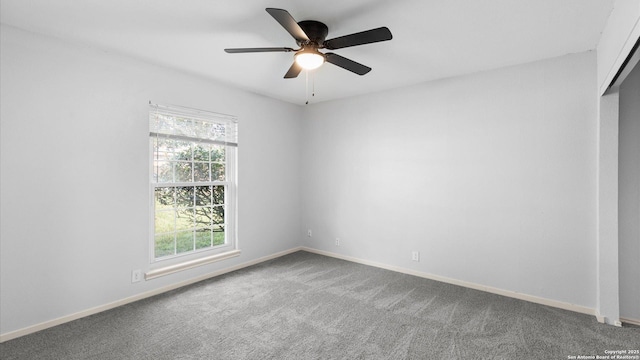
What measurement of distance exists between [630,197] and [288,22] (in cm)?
339

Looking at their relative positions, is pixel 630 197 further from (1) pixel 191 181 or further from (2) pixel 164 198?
(2) pixel 164 198

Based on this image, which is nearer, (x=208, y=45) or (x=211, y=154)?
(x=208, y=45)

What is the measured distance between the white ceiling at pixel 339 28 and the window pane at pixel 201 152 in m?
0.95

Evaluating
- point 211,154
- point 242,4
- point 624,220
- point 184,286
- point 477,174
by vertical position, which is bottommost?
point 184,286

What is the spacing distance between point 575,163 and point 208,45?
12.4 ft

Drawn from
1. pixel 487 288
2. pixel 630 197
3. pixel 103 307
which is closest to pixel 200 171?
pixel 103 307

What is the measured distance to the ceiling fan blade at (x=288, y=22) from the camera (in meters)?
1.79

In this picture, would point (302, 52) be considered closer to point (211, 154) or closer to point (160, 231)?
point (211, 154)

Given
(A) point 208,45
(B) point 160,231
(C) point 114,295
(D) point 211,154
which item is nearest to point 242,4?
(A) point 208,45

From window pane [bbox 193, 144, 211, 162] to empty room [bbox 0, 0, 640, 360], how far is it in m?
0.07

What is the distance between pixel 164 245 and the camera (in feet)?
11.5

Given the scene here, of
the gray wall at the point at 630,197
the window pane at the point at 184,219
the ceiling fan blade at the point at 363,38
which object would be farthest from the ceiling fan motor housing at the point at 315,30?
the gray wall at the point at 630,197

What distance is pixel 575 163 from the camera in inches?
114

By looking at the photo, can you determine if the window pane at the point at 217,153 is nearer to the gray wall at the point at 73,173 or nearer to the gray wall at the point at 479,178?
the gray wall at the point at 73,173
